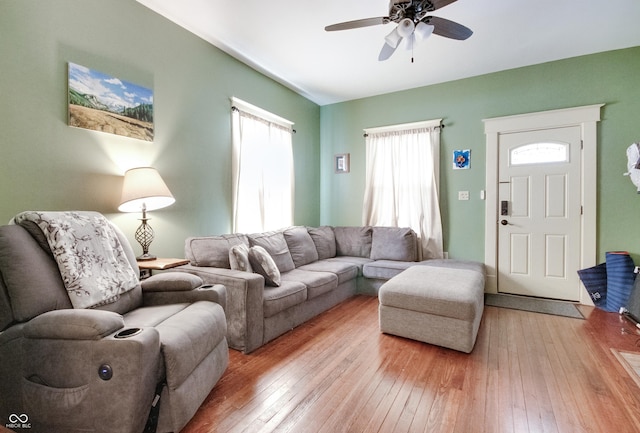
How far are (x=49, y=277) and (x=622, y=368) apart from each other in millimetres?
3575

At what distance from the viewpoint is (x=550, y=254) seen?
3568 mm

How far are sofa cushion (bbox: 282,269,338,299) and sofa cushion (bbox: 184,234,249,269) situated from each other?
24.8 inches

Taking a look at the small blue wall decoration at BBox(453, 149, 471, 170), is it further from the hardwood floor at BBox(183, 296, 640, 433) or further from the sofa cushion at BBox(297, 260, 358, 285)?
the hardwood floor at BBox(183, 296, 640, 433)

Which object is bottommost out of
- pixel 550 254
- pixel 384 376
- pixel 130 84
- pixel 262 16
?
pixel 384 376

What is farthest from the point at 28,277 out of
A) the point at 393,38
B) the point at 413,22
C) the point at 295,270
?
the point at 413,22

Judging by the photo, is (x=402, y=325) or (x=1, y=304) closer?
(x=1, y=304)

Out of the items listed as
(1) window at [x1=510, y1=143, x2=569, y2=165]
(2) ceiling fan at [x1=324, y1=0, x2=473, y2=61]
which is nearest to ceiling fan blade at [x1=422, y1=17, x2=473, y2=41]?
(2) ceiling fan at [x1=324, y1=0, x2=473, y2=61]

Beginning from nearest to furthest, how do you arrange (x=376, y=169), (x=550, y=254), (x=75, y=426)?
(x=75, y=426), (x=550, y=254), (x=376, y=169)

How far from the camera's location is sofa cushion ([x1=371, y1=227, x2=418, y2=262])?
3.99m

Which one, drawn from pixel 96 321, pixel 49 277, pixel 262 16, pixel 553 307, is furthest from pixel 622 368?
pixel 262 16

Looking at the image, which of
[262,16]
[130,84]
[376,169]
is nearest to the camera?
[130,84]

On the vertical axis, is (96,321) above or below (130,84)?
below

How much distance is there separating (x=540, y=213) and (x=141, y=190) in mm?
4264

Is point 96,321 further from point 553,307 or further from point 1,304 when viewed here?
point 553,307
